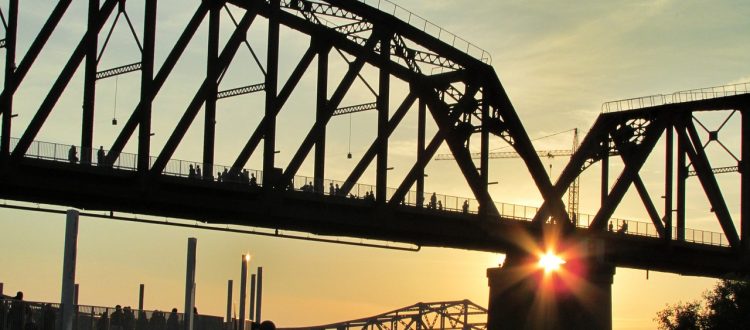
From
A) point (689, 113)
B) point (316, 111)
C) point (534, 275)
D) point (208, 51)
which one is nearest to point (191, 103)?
point (208, 51)

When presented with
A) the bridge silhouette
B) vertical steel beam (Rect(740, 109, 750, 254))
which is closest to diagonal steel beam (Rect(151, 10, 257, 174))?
the bridge silhouette

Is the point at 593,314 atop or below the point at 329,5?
below

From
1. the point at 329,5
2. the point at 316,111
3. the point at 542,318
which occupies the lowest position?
the point at 542,318

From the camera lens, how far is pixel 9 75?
89.2 m

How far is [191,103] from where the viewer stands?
96438 millimetres

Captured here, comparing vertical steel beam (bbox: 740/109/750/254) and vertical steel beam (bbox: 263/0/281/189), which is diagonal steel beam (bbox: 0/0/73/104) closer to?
vertical steel beam (bbox: 263/0/281/189)

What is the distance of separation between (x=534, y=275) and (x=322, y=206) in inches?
1055

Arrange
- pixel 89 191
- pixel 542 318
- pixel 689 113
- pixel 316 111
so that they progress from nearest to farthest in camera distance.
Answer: pixel 89 191
pixel 316 111
pixel 542 318
pixel 689 113

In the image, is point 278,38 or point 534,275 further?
point 534,275

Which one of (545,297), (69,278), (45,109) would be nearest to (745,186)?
(545,297)

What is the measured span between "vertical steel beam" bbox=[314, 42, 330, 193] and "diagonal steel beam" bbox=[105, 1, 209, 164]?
13287mm

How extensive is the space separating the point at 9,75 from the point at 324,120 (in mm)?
25023

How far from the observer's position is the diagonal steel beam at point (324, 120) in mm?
102250

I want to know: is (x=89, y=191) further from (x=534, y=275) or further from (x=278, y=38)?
(x=534, y=275)
